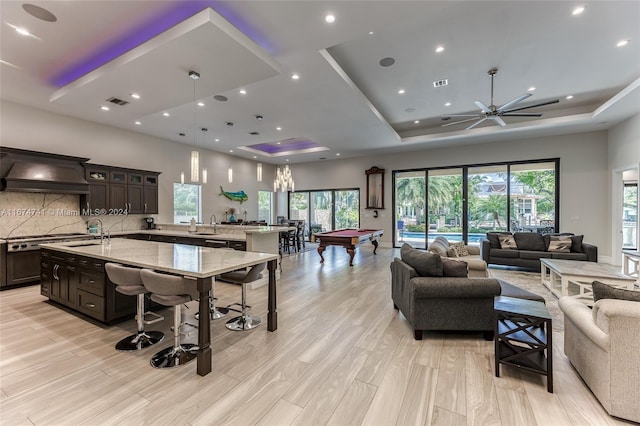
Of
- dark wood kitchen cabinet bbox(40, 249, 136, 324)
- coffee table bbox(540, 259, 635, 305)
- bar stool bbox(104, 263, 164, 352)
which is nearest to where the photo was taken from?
bar stool bbox(104, 263, 164, 352)

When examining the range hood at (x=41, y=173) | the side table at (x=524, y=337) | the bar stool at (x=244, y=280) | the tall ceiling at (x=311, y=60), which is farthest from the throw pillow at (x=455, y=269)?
the range hood at (x=41, y=173)

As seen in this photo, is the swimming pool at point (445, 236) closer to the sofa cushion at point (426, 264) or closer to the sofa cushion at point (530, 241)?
the sofa cushion at point (530, 241)

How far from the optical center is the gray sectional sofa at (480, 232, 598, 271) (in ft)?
→ 18.9

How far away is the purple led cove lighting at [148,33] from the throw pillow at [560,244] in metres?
7.29

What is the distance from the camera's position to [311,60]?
3.84 metres

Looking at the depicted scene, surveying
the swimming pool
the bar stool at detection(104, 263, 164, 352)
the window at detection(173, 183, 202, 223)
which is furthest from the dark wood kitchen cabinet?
the swimming pool

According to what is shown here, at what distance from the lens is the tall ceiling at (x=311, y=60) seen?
304 centimetres

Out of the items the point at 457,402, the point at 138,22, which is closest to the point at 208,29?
the point at 138,22

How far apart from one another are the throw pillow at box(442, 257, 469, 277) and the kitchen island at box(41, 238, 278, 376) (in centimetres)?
200

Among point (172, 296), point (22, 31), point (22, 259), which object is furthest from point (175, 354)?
point (22, 259)

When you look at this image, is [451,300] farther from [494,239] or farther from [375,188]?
[375,188]

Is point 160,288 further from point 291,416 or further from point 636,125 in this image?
point 636,125

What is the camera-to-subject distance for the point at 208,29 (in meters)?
2.83

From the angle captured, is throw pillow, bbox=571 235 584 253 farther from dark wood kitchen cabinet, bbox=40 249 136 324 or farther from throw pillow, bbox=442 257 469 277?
dark wood kitchen cabinet, bbox=40 249 136 324
